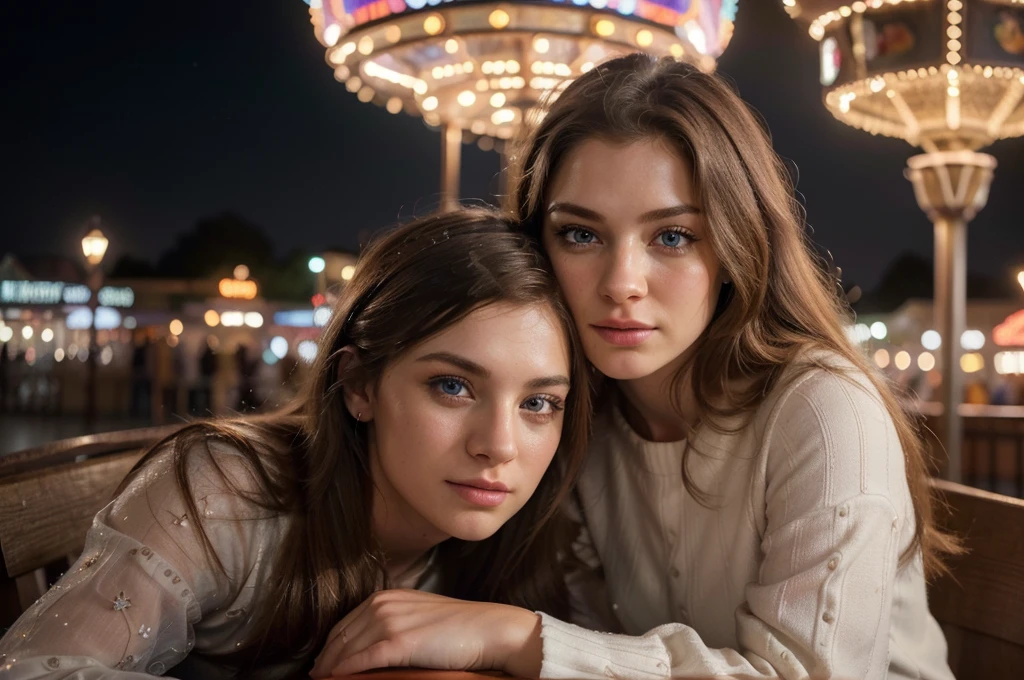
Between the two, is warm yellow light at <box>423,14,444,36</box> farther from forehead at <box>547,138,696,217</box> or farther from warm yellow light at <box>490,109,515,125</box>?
forehead at <box>547,138,696,217</box>

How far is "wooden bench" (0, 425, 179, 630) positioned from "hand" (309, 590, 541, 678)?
3.08 feet

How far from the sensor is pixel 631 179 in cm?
199

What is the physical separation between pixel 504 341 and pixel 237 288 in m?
39.4

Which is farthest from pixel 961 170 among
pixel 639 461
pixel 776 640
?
pixel 776 640

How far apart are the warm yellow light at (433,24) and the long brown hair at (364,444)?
540 centimetres

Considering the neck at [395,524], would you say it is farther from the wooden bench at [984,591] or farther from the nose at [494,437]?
the wooden bench at [984,591]

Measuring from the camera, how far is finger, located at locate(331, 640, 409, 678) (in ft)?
5.08

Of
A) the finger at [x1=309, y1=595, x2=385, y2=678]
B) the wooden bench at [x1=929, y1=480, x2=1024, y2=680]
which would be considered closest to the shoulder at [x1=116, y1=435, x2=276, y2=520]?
the finger at [x1=309, y1=595, x2=385, y2=678]

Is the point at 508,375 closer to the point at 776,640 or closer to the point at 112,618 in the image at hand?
the point at 776,640

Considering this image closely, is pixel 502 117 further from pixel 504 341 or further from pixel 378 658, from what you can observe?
pixel 378 658

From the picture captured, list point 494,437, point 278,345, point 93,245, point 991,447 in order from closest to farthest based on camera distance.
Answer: point 494,437, point 991,447, point 93,245, point 278,345

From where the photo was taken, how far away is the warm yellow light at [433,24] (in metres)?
7.07

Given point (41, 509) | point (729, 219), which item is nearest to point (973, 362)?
point (729, 219)

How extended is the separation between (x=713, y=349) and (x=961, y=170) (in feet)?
19.7
